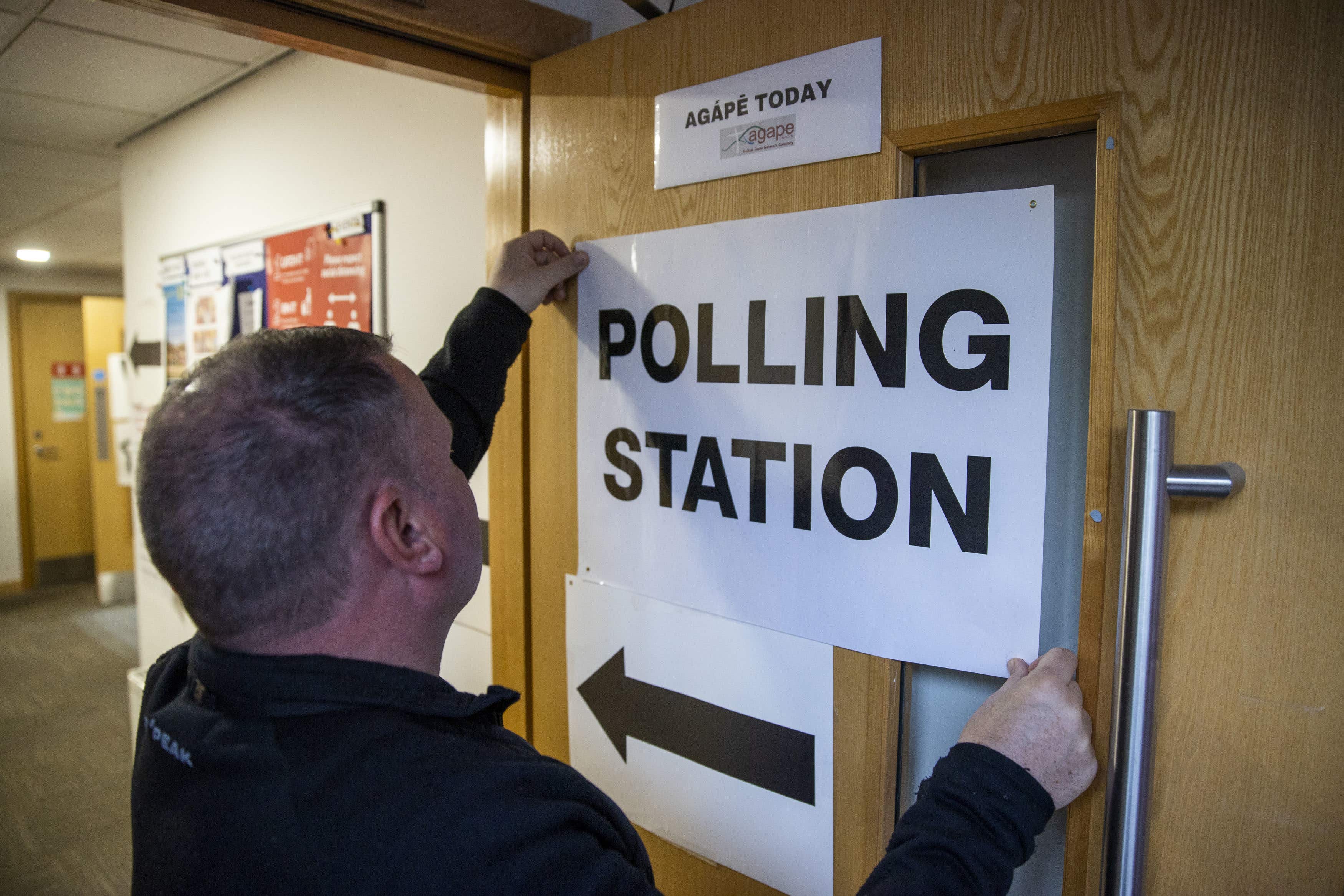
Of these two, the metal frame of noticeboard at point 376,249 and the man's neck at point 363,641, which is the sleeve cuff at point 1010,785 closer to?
the man's neck at point 363,641

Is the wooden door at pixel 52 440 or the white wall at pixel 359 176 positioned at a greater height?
the white wall at pixel 359 176

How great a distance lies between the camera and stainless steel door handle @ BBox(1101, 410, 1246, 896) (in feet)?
2.29

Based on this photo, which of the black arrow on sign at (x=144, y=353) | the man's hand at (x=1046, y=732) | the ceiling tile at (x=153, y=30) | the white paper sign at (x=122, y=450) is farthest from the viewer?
the white paper sign at (x=122, y=450)

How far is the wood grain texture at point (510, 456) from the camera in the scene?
1.32 m

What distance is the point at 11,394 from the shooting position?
240 inches

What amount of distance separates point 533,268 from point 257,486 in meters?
0.61

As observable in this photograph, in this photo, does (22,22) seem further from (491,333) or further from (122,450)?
(122,450)

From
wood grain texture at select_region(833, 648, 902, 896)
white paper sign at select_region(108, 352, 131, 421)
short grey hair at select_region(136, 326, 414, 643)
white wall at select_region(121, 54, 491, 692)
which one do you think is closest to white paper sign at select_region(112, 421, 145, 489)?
white paper sign at select_region(108, 352, 131, 421)

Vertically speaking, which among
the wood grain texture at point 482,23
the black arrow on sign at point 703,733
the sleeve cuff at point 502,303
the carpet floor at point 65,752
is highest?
the wood grain texture at point 482,23

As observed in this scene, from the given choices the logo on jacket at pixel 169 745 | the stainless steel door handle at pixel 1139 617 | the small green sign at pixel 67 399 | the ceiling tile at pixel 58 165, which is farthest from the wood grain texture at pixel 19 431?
the stainless steel door handle at pixel 1139 617

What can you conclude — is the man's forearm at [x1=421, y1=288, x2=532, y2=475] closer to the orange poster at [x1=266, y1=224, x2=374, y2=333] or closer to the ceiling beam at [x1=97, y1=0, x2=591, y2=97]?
the ceiling beam at [x1=97, y1=0, x2=591, y2=97]

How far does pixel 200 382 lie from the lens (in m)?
0.72

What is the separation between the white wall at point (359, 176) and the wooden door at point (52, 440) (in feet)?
13.8

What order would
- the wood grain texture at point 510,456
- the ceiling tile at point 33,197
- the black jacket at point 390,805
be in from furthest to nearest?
the ceiling tile at point 33,197, the wood grain texture at point 510,456, the black jacket at point 390,805
